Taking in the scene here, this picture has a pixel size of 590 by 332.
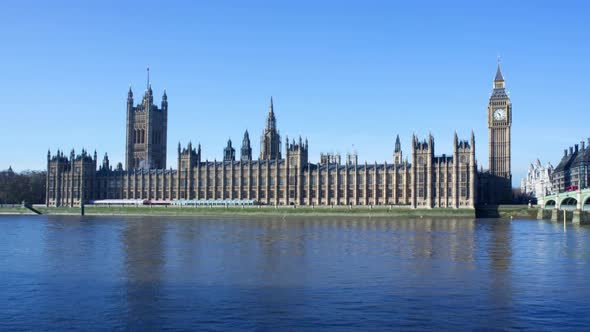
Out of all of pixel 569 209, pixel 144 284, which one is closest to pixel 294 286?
pixel 144 284

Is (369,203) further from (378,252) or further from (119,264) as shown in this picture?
(119,264)

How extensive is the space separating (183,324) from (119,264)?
18.0 m

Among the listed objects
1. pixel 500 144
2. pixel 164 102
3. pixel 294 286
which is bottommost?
pixel 294 286

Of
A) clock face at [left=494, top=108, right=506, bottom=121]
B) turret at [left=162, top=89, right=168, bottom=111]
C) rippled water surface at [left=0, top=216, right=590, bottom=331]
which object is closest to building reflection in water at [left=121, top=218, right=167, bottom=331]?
rippled water surface at [left=0, top=216, right=590, bottom=331]

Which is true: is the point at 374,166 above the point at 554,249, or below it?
above

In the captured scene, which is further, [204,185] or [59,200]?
[59,200]

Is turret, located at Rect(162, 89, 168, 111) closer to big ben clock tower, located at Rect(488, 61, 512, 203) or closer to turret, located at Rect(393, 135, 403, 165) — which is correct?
turret, located at Rect(393, 135, 403, 165)

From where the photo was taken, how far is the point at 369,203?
135 meters

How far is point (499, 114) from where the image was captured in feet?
486

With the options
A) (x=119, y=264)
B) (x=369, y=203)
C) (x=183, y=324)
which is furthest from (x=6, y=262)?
(x=369, y=203)

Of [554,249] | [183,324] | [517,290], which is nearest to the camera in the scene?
[183,324]

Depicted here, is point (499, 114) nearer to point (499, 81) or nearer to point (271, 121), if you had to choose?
Result: point (499, 81)

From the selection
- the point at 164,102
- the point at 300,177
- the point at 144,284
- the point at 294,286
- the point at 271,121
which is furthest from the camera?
the point at 164,102

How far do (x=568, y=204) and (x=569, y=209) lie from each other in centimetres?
2363
